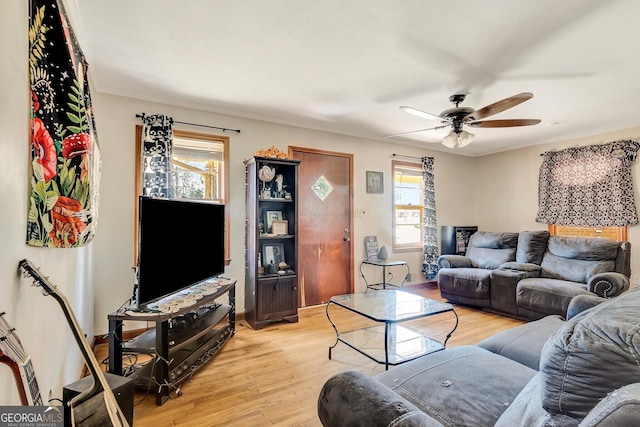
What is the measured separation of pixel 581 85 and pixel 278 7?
2.93 m

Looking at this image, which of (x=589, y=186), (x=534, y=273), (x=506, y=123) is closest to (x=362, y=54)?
(x=506, y=123)

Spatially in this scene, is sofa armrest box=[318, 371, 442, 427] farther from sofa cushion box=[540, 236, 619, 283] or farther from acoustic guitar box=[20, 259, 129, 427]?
sofa cushion box=[540, 236, 619, 283]

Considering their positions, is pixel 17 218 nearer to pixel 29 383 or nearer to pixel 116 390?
pixel 29 383

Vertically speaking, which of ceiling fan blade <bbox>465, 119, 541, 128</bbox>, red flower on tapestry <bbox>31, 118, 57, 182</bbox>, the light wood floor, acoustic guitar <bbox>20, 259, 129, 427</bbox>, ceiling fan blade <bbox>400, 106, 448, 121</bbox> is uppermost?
ceiling fan blade <bbox>400, 106, 448, 121</bbox>

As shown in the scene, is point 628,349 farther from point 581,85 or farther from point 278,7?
point 581,85

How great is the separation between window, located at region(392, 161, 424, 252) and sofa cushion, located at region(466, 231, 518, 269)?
34.5 inches

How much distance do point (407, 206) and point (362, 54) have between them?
Answer: 3242mm

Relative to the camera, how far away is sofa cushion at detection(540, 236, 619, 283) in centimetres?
341

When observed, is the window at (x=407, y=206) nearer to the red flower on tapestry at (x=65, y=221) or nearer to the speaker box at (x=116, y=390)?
the speaker box at (x=116, y=390)

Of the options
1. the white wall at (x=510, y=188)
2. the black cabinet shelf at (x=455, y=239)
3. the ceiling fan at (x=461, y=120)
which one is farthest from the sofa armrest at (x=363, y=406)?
the white wall at (x=510, y=188)

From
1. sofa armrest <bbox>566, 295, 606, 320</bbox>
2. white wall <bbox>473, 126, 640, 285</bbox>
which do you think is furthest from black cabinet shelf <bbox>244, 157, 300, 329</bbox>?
white wall <bbox>473, 126, 640, 285</bbox>

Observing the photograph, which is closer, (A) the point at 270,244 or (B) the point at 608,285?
(B) the point at 608,285

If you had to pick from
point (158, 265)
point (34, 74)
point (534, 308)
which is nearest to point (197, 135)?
point (158, 265)

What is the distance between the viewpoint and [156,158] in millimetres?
3023
